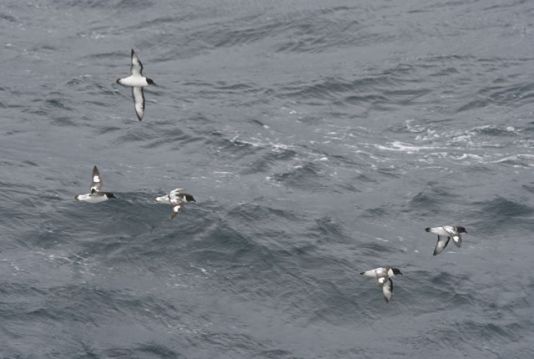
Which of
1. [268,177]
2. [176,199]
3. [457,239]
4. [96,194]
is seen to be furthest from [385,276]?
[96,194]

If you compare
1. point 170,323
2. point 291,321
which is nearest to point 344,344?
point 291,321

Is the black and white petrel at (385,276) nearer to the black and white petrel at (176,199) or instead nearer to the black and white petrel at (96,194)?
the black and white petrel at (176,199)

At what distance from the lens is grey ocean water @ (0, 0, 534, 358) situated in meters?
46.3

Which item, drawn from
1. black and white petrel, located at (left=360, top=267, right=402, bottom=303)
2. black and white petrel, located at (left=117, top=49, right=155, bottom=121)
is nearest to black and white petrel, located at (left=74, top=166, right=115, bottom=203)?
black and white petrel, located at (left=117, top=49, right=155, bottom=121)

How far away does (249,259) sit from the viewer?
50.4 meters

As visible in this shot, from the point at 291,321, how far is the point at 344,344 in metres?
2.31

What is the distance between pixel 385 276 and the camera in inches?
1891


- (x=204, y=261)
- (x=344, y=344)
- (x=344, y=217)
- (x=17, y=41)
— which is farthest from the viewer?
(x=17, y=41)

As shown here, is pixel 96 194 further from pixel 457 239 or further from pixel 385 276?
pixel 457 239

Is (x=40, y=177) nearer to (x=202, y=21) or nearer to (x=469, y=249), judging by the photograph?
(x=469, y=249)

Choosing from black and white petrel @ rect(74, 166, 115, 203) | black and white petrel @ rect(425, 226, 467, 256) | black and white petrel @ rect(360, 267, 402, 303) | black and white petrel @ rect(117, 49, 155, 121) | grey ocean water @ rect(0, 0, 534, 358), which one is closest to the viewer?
grey ocean water @ rect(0, 0, 534, 358)

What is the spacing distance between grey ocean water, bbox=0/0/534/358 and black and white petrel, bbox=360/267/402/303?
0.63 metres

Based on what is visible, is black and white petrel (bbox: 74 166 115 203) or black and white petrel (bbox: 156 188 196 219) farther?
black and white petrel (bbox: 74 166 115 203)

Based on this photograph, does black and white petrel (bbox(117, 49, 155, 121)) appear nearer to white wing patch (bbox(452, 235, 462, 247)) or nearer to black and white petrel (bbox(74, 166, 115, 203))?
black and white petrel (bbox(74, 166, 115, 203))
